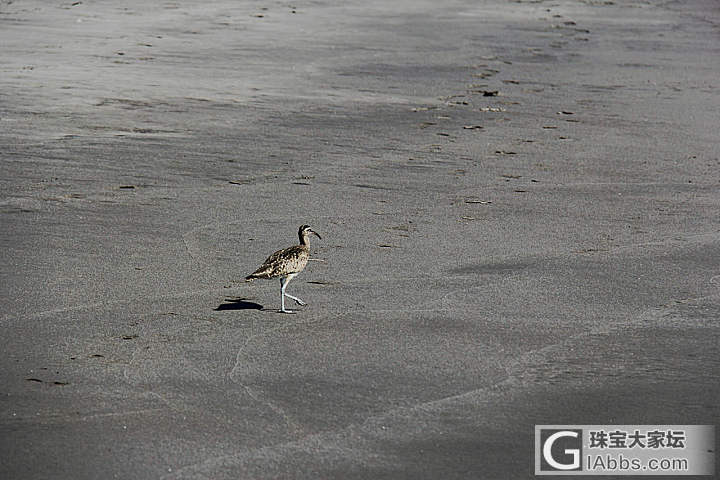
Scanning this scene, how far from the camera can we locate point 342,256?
7.79 m

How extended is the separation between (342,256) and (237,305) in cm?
125

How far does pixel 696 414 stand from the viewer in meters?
5.38

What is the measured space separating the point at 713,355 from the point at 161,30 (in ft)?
42.5

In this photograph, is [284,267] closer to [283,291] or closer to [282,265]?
[282,265]

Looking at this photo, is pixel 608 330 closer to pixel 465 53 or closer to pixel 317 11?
pixel 465 53

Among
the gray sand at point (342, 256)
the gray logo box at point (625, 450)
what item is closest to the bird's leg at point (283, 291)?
the gray sand at point (342, 256)

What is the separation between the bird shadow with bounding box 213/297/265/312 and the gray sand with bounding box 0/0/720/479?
2 centimetres

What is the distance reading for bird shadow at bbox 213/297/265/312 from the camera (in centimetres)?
667

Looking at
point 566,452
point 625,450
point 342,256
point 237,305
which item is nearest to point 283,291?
point 237,305

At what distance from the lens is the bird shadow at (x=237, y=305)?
21.9 ft

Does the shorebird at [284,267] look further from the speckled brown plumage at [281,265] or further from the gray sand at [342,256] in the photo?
the gray sand at [342,256]

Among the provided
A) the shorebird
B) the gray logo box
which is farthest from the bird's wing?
the gray logo box

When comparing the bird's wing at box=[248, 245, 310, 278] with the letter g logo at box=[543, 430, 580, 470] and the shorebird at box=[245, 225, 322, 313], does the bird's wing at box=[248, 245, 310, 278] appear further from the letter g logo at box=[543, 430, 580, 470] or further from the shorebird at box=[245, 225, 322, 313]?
the letter g logo at box=[543, 430, 580, 470]

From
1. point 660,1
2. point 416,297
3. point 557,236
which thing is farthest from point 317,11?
point 416,297
